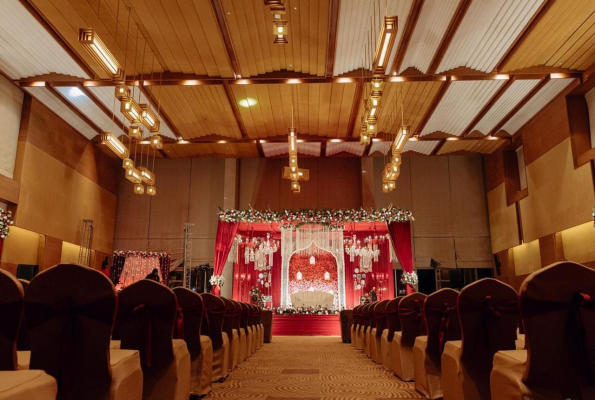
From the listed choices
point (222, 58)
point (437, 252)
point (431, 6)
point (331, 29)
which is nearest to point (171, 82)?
point (222, 58)

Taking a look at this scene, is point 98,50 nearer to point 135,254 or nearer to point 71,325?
point 71,325

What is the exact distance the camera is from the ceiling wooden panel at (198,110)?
10.2m

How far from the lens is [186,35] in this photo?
812 cm

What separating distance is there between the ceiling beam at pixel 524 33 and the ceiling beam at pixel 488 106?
788 mm

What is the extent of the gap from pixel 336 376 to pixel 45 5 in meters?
7.11

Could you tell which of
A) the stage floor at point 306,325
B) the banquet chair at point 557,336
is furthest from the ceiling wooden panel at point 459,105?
the banquet chair at point 557,336

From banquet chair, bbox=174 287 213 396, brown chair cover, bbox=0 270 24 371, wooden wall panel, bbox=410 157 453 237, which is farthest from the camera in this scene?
wooden wall panel, bbox=410 157 453 237

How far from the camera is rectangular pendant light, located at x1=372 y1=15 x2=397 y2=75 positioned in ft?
16.3

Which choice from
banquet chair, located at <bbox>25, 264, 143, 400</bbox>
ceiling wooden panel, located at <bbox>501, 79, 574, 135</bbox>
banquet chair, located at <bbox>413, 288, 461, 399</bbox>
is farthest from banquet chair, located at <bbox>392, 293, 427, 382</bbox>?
ceiling wooden panel, located at <bbox>501, 79, 574, 135</bbox>

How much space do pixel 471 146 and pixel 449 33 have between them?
670cm

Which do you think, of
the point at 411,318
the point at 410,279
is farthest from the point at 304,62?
the point at 410,279

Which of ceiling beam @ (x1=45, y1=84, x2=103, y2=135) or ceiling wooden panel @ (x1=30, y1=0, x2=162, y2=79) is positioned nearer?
ceiling wooden panel @ (x1=30, y1=0, x2=162, y2=79)

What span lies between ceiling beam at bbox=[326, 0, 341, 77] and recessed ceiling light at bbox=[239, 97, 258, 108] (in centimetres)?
220

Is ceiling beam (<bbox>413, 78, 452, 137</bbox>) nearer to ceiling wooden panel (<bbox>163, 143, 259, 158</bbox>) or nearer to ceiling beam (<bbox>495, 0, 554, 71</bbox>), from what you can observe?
ceiling beam (<bbox>495, 0, 554, 71</bbox>)
